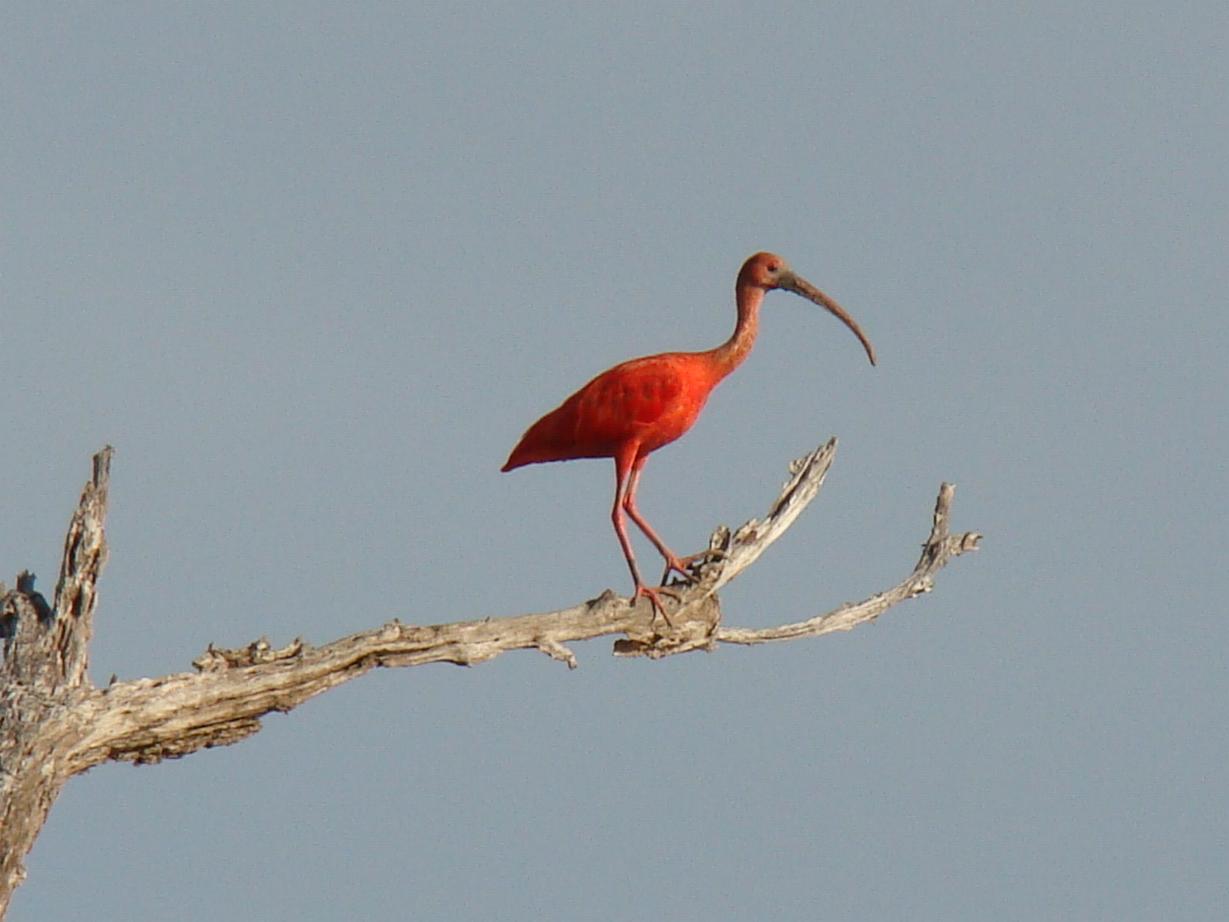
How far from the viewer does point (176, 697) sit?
9891mm

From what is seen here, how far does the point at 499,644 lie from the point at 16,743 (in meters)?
2.33

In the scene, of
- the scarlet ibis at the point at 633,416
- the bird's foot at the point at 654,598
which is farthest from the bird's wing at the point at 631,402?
the bird's foot at the point at 654,598

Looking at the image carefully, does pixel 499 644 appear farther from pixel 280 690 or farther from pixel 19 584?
pixel 19 584

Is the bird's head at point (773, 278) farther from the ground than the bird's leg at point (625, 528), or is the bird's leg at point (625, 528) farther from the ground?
the bird's head at point (773, 278)

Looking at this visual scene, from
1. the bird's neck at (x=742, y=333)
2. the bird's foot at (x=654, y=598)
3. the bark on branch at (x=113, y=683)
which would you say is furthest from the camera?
the bird's neck at (x=742, y=333)

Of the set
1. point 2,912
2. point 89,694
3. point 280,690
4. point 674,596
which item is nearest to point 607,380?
point 674,596

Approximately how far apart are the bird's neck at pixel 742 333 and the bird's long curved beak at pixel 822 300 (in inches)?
7.6

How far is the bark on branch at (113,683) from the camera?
9.64 meters

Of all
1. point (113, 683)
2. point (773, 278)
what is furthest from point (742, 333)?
point (113, 683)

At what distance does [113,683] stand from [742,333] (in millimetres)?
4344

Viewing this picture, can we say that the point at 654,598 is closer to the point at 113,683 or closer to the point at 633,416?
the point at 633,416

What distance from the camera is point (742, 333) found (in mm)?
12383

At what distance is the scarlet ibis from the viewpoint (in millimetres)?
11867

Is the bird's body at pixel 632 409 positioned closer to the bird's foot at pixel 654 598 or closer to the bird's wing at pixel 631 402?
the bird's wing at pixel 631 402
